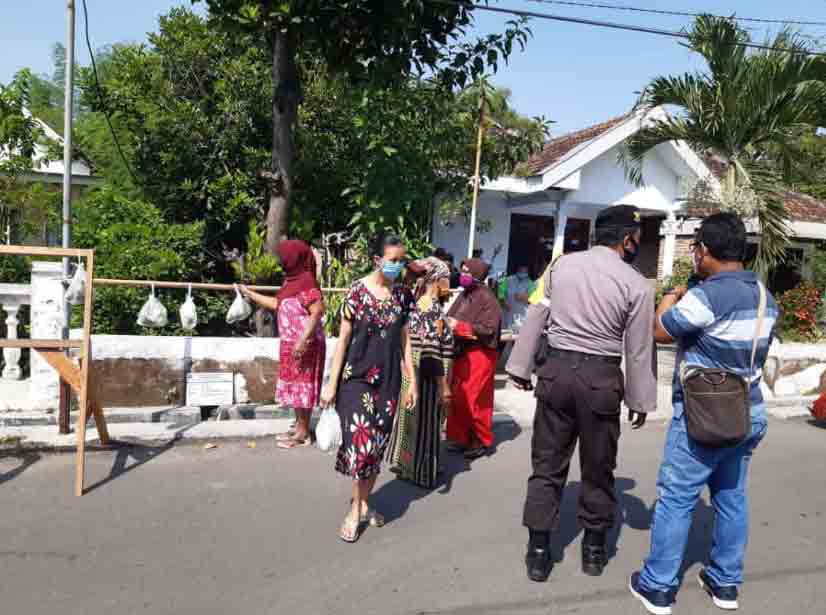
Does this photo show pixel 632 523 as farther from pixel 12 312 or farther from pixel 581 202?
pixel 581 202

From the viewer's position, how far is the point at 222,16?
19.8 feet

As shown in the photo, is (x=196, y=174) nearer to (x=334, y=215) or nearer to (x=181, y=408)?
(x=334, y=215)

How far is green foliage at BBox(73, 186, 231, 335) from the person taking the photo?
676 centimetres

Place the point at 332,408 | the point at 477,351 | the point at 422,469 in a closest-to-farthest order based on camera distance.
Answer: the point at 332,408 → the point at 422,469 → the point at 477,351

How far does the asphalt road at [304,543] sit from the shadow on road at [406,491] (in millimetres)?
16

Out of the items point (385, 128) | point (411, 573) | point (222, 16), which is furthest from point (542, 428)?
point (385, 128)

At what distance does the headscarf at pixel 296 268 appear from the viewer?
16.5ft

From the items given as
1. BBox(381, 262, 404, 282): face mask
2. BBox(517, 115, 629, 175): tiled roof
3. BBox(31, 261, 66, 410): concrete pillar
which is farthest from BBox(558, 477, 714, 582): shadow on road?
BBox(517, 115, 629, 175): tiled roof

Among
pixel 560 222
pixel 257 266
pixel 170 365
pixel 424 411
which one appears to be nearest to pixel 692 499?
pixel 424 411

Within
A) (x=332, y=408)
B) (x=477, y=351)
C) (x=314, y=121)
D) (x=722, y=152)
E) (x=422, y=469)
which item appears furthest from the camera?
(x=314, y=121)

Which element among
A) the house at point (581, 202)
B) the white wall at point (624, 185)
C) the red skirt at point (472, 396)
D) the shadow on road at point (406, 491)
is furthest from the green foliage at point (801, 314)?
the shadow on road at point (406, 491)

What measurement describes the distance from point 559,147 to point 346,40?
7.90 meters

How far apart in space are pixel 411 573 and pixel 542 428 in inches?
39.7

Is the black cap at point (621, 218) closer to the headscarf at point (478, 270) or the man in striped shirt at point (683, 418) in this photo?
the man in striped shirt at point (683, 418)
